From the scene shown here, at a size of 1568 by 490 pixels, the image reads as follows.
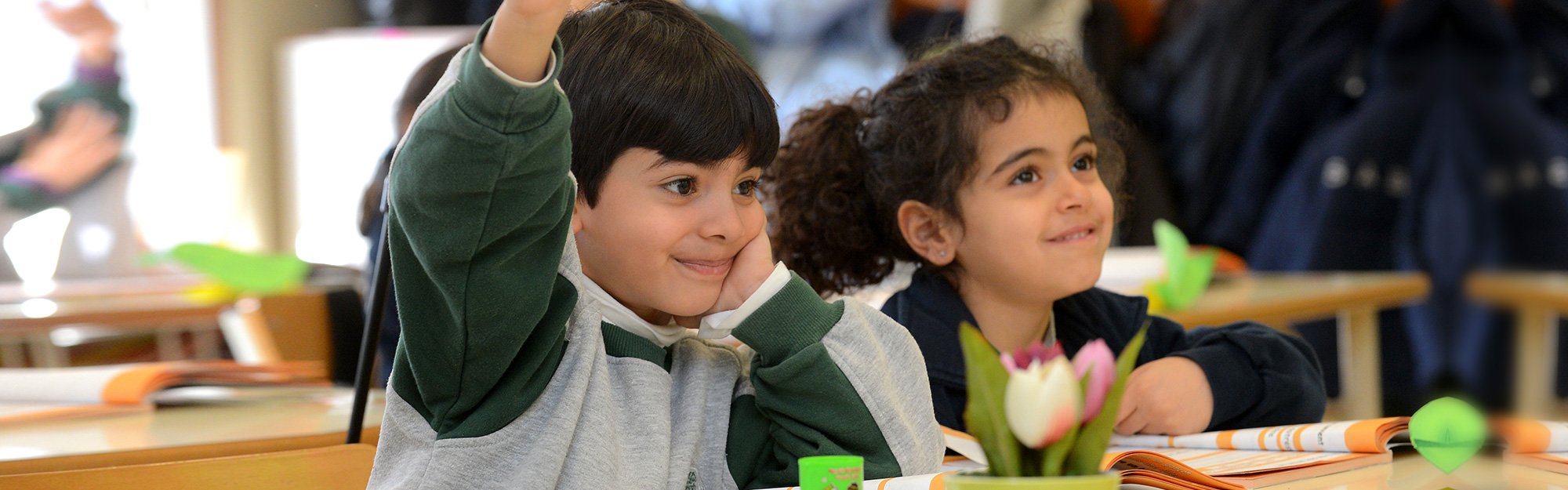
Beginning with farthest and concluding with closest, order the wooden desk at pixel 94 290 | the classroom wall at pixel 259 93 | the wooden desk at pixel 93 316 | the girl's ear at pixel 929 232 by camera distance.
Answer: the classroom wall at pixel 259 93, the wooden desk at pixel 94 290, the wooden desk at pixel 93 316, the girl's ear at pixel 929 232

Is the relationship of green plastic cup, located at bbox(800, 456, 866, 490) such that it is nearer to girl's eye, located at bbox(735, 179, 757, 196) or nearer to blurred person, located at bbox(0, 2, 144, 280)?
girl's eye, located at bbox(735, 179, 757, 196)

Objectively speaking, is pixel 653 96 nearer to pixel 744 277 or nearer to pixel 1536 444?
pixel 744 277

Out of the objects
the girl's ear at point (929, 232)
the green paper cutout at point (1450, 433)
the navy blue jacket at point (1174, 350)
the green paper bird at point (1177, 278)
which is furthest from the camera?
the green paper bird at point (1177, 278)

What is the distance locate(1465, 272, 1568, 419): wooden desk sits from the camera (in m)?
2.03

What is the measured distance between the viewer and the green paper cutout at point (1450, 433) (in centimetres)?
78

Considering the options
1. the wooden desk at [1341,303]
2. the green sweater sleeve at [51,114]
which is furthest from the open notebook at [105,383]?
the green sweater sleeve at [51,114]

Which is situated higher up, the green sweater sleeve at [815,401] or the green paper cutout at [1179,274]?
the green paper cutout at [1179,274]

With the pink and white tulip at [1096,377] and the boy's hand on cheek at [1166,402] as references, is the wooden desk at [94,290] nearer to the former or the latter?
the boy's hand on cheek at [1166,402]

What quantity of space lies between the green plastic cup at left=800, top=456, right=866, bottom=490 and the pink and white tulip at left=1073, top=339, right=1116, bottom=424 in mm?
157

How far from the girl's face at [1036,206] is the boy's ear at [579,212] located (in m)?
0.44

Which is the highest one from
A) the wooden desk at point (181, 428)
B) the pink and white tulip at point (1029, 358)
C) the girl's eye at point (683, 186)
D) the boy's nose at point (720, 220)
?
the girl's eye at point (683, 186)

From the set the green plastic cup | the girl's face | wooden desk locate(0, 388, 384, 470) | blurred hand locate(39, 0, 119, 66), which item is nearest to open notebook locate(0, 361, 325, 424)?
wooden desk locate(0, 388, 384, 470)

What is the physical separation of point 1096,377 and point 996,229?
694 millimetres

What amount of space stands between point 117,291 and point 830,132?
74.8 inches
